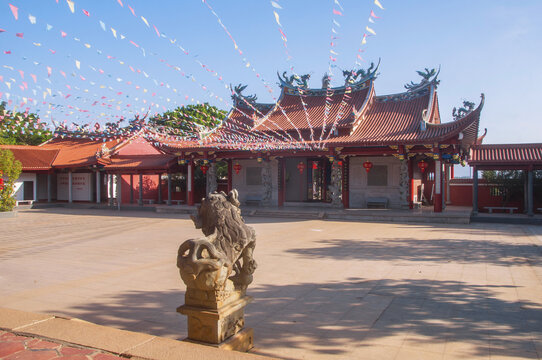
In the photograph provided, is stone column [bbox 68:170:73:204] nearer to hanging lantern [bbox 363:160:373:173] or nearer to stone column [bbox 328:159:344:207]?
stone column [bbox 328:159:344:207]

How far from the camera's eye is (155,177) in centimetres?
2527

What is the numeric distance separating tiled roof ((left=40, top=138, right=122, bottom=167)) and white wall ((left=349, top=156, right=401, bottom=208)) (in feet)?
46.1

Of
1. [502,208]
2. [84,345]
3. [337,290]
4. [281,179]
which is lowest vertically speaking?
[337,290]

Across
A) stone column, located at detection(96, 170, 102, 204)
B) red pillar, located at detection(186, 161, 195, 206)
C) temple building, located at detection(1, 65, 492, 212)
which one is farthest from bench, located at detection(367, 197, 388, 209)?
stone column, located at detection(96, 170, 102, 204)

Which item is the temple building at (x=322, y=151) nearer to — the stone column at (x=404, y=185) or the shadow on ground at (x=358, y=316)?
the stone column at (x=404, y=185)

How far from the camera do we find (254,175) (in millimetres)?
20031

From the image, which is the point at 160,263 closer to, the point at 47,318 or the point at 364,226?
the point at 47,318

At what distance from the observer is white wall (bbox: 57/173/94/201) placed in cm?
2462

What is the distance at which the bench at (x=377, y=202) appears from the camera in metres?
17.1

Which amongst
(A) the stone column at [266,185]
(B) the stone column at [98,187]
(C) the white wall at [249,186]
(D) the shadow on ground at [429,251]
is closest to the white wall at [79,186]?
(B) the stone column at [98,187]

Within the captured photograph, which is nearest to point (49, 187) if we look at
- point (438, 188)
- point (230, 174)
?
point (230, 174)

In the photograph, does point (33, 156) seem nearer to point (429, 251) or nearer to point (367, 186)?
point (367, 186)

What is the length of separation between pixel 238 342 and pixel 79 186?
24.5 m

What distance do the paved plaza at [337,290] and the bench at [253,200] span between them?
863cm
